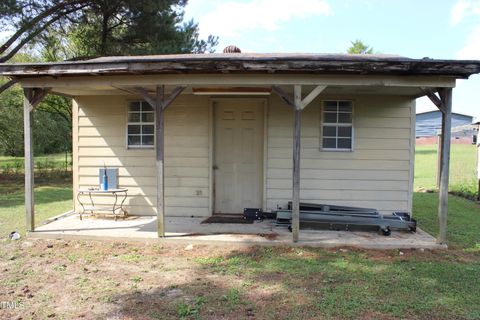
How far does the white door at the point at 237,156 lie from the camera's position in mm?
7273

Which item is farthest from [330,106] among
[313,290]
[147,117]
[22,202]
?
[22,202]

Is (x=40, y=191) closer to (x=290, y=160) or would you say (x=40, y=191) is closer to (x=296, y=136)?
(x=290, y=160)

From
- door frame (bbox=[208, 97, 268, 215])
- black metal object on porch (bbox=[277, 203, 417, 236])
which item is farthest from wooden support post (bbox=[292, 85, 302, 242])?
door frame (bbox=[208, 97, 268, 215])

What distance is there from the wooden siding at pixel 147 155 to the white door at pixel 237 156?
11.0 inches

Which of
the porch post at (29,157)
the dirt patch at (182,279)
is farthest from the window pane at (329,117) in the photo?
the porch post at (29,157)

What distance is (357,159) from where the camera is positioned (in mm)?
7051

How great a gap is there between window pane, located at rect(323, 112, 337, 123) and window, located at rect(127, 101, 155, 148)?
323cm

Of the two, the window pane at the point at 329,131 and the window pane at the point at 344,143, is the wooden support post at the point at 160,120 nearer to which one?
the window pane at the point at 329,131

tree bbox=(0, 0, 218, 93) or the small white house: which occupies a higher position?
tree bbox=(0, 0, 218, 93)

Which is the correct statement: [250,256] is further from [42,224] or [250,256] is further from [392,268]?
[42,224]

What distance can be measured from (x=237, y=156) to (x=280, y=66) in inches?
107

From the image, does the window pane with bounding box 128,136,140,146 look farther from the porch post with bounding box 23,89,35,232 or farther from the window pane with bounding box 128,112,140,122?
the porch post with bounding box 23,89,35,232

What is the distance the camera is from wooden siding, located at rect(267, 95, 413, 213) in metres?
7.01

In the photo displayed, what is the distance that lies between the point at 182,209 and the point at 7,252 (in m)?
2.94
